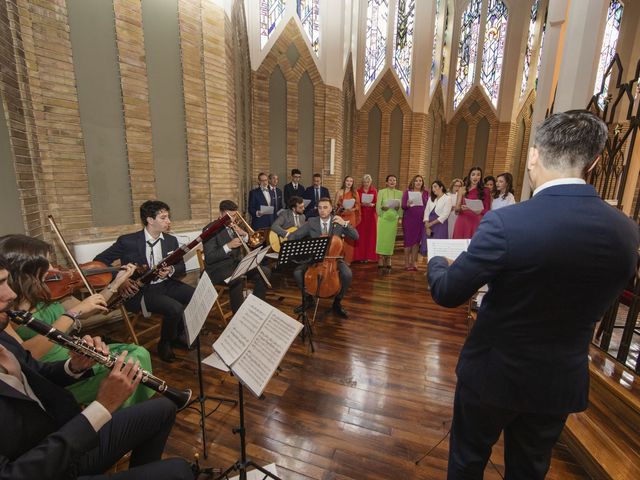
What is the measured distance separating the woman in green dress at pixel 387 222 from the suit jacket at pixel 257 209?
7.07 ft

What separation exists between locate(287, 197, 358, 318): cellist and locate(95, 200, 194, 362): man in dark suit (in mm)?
1429

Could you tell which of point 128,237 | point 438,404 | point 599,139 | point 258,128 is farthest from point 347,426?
point 258,128

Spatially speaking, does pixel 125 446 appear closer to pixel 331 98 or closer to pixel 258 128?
pixel 258 128

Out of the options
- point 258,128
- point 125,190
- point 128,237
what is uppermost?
point 258,128

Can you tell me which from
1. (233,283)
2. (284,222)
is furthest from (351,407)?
(284,222)

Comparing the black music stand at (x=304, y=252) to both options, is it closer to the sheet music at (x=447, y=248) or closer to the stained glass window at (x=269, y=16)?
the sheet music at (x=447, y=248)

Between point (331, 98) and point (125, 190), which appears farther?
point (331, 98)

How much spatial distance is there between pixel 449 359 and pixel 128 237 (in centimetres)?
342

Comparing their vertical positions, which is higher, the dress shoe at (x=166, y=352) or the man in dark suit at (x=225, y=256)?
the man in dark suit at (x=225, y=256)

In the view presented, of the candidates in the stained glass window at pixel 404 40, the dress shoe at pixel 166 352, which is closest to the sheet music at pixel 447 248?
the dress shoe at pixel 166 352

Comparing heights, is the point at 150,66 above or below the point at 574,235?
above

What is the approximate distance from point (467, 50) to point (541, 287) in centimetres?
1271

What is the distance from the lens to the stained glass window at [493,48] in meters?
10.7

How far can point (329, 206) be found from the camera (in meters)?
4.41
